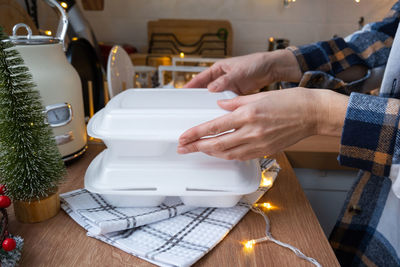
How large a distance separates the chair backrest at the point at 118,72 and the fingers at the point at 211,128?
0.38 m

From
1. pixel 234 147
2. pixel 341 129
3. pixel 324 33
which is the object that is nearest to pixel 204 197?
pixel 234 147

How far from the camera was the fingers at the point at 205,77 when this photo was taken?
81cm

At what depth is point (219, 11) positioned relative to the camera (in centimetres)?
174

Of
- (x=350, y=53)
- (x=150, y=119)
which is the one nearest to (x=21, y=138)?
(x=150, y=119)

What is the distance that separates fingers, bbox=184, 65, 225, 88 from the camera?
2.64ft

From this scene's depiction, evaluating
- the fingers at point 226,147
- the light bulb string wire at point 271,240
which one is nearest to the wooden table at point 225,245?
the light bulb string wire at point 271,240

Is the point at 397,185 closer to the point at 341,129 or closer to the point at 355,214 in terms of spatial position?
the point at 341,129

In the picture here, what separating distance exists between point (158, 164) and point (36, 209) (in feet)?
0.66

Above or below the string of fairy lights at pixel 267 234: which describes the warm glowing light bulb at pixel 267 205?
below

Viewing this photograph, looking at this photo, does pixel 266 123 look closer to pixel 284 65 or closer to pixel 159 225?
pixel 159 225

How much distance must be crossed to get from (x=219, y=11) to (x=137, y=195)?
147cm

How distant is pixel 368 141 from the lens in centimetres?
47

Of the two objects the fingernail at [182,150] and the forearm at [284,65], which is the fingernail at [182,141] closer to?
the fingernail at [182,150]

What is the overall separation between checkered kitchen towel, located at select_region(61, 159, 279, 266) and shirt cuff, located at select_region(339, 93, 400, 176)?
0.63ft
